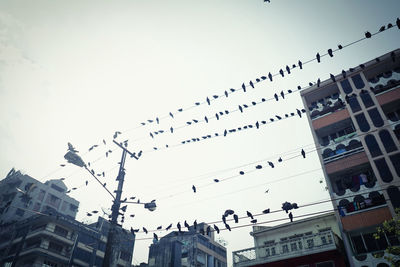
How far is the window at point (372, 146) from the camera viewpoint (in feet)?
60.8

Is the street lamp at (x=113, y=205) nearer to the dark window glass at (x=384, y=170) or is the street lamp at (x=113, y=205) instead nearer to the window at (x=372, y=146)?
the dark window glass at (x=384, y=170)

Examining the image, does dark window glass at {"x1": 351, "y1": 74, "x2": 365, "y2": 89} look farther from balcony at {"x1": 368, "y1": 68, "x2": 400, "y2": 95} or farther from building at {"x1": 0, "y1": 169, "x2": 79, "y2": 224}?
building at {"x1": 0, "y1": 169, "x2": 79, "y2": 224}

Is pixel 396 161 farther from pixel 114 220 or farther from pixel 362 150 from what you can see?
pixel 114 220

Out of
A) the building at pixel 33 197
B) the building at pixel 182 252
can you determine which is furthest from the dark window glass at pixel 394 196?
the building at pixel 33 197

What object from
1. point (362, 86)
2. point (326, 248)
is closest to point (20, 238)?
point (326, 248)

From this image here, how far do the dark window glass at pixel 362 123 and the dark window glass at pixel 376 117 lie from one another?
49cm

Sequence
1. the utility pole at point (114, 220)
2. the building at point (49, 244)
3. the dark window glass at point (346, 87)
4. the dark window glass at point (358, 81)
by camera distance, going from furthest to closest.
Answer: the building at point (49, 244) → the dark window glass at point (346, 87) → the dark window glass at point (358, 81) → the utility pole at point (114, 220)

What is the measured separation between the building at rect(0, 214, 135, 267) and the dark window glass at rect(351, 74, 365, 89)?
3076cm

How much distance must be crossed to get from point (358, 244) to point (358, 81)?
43.2 feet

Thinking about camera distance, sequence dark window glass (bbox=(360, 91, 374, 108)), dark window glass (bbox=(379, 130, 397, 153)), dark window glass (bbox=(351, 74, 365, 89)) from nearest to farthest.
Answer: dark window glass (bbox=(379, 130, 397, 153)), dark window glass (bbox=(360, 91, 374, 108)), dark window glass (bbox=(351, 74, 365, 89))

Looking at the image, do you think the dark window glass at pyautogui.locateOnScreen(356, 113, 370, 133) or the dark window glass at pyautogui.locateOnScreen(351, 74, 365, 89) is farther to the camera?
the dark window glass at pyautogui.locateOnScreen(351, 74, 365, 89)

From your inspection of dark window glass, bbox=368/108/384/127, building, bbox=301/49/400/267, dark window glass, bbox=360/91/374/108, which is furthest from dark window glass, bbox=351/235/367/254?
dark window glass, bbox=360/91/374/108

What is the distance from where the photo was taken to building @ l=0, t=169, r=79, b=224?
4706 cm

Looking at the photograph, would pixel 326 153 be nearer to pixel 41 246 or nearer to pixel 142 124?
pixel 142 124
